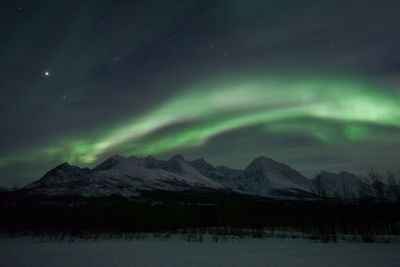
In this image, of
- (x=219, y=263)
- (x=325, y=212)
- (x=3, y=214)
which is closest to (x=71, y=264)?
(x=219, y=263)

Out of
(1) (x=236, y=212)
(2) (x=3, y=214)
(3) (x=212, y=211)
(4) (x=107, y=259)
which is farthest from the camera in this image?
(3) (x=212, y=211)

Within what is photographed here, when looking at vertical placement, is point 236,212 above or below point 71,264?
above

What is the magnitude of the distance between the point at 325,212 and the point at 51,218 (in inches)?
2141

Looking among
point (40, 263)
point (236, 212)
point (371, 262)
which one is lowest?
point (40, 263)

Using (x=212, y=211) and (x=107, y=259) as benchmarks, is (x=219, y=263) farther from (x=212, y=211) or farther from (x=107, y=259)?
(x=212, y=211)

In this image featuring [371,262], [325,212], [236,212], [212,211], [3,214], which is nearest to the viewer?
[371,262]

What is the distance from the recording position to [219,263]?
15242mm

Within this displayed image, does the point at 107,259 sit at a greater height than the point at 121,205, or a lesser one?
lesser

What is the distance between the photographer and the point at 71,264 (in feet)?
48.4

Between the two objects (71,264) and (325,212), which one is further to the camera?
(325,212)

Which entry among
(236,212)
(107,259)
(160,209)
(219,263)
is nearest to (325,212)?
(236,212)

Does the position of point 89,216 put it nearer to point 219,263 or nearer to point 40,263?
point 40,263

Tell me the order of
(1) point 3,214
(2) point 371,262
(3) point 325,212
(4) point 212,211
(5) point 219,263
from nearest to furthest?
(2) point 371,262
(5) point 219,263
(3) point 325,212
(1) point 3,214
(4) point 212,211

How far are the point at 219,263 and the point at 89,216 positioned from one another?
152ft
